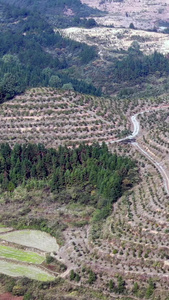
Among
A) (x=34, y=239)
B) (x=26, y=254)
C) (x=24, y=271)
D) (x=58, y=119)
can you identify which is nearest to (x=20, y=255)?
(x=26, y=254)

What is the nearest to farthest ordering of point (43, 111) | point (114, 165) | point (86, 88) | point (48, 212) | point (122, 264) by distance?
point (122, 264) < point (48, 212) < point (114, 165) < point (43, 111) < point (86, 88)

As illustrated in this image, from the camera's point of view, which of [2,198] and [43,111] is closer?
[2,198]

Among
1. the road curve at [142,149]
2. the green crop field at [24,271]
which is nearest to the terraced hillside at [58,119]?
the road curve at [142,149]

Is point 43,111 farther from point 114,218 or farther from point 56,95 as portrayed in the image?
point 114,218

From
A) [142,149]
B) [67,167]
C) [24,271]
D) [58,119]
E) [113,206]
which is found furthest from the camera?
[58,119]

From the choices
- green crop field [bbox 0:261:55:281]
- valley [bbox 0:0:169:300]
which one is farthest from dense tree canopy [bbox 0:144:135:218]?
green crop field [bbox 0:261:55:281]

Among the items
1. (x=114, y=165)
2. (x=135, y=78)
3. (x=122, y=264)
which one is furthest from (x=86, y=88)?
(x=122, y=264)

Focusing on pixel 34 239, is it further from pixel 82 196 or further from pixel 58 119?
pixel 58 119
